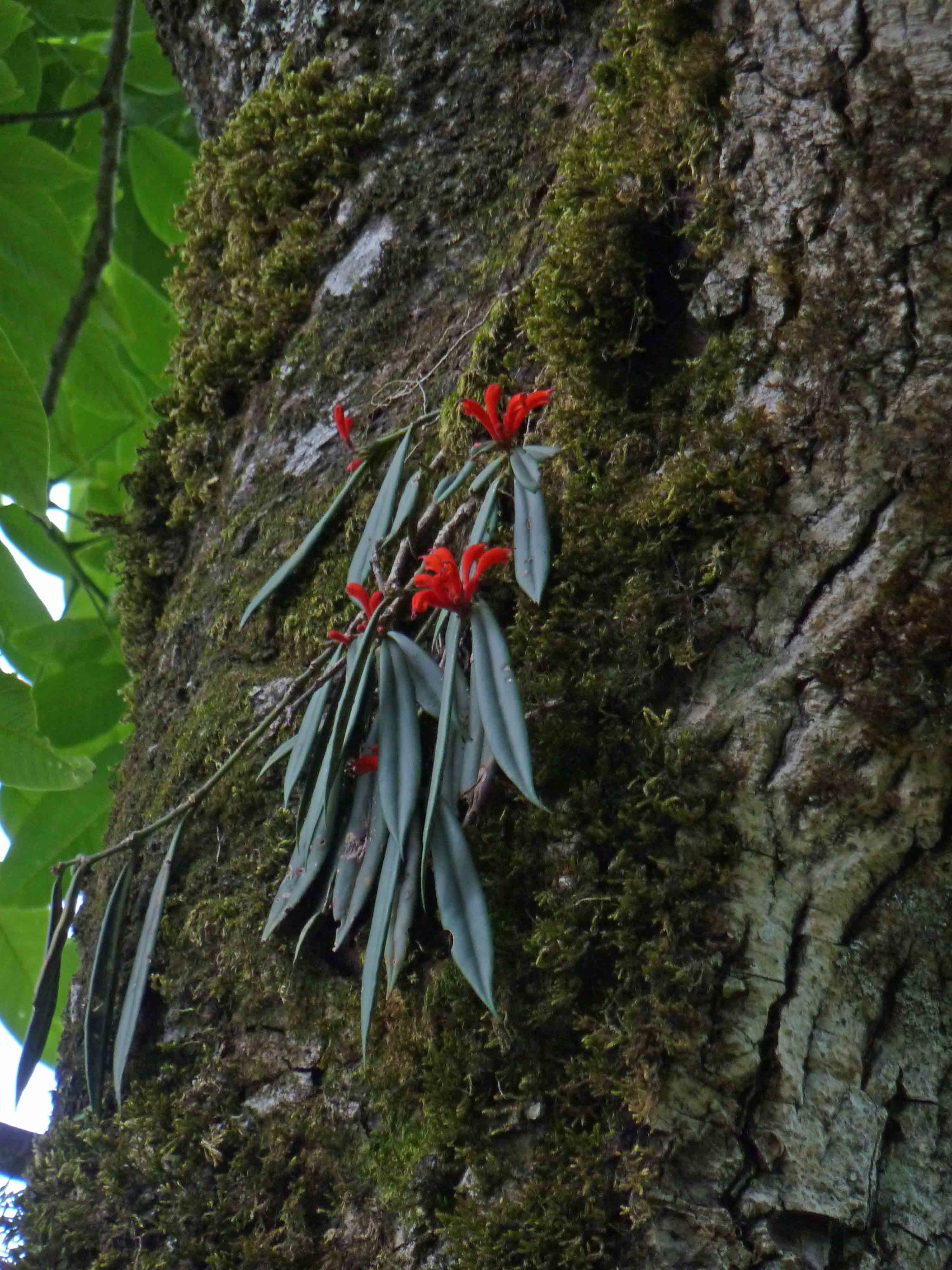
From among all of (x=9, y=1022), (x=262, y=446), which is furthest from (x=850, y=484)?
(x=9, y=1022)

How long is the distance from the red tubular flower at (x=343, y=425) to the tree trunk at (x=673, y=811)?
0.39 feet

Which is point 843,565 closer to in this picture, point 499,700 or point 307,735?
point 499,700

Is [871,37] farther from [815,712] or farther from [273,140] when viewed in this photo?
[273,140]

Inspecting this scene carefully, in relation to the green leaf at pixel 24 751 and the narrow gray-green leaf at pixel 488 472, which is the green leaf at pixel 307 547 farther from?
the green leaf at pixel 24 751

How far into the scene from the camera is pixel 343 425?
131 centimetres

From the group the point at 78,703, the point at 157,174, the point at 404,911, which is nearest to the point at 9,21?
the point at 157,174

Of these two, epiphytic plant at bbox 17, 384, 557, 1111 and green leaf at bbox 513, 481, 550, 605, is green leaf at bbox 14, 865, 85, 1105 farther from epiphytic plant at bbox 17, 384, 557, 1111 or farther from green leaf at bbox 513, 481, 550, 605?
green leaf at bbox 513, 481, 550, 605

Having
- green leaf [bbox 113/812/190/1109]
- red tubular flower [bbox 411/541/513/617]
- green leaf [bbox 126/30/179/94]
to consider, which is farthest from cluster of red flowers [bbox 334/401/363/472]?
green leaf [bbox 126/30/179/94]

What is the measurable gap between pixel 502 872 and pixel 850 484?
431mm

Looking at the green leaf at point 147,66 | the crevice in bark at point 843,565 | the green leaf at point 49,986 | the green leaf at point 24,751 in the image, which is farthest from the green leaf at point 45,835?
the green leaf at point 147,66

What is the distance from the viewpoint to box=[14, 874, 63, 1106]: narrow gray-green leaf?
48.6 inches

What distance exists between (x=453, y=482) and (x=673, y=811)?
0.42 metres

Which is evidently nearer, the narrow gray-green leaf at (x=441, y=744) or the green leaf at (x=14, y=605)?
the narrow gray-green leaf at (x=441, y=744)

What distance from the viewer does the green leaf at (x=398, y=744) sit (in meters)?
0.93
